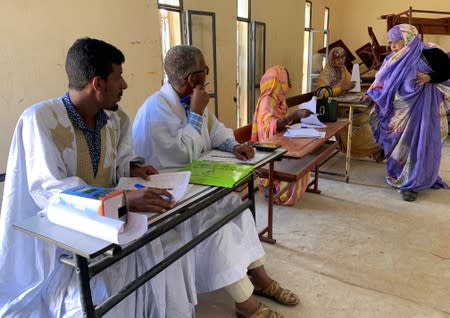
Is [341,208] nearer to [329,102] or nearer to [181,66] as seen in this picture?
[329,102]

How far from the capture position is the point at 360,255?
2.34 m

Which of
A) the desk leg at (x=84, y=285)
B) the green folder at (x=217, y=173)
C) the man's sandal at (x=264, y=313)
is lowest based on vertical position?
the man's sandal at (x=264, y=313)

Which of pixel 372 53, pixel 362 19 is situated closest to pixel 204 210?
pixel 372 53

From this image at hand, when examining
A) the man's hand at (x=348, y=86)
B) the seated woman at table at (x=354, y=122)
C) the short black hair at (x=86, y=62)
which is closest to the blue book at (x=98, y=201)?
the short black hair at (x=86, y=62)

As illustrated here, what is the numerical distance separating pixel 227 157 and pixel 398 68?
81.7 inches

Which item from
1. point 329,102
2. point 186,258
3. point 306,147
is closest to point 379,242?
point 306,147

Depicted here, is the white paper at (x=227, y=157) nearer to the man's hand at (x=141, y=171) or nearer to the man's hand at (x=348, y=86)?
the man's hand at (x=141, y=171)

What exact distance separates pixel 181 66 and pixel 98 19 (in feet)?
3.59

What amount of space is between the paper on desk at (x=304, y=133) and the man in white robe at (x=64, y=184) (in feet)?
5.20

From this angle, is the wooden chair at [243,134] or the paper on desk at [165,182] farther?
the wooden chair at [243,134]

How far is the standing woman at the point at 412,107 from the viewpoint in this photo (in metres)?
3.04

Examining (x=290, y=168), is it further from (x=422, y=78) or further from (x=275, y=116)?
(x=422, y=78)

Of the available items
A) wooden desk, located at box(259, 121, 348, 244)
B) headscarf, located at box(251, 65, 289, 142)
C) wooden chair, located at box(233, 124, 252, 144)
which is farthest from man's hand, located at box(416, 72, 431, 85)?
wooden chair, located at box(233, 124, 252, 144)

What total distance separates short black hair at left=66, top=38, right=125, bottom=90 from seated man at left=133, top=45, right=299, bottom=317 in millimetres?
485
